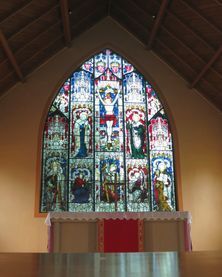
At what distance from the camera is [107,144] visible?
900 centimetres

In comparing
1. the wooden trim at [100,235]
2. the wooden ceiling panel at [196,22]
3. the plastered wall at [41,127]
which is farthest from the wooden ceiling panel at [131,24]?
the wooden trim at [100,235]

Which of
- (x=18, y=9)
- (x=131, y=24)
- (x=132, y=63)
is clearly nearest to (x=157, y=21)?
(x=131, y=24)

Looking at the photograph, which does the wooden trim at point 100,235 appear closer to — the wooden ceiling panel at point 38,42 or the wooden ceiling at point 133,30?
the wooden ceiling at point 133,30

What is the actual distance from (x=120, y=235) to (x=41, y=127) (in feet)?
12.9

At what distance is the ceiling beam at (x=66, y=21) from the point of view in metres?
7.41

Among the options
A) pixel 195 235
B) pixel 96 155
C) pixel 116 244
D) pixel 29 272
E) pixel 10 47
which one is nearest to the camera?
pixel 29 272

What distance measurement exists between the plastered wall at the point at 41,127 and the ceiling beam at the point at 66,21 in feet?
1.35

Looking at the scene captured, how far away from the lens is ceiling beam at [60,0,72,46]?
741 cm

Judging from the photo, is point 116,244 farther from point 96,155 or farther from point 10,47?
point 10,47

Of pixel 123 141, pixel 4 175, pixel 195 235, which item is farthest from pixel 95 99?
pixel 195 235

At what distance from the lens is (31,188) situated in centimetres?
835

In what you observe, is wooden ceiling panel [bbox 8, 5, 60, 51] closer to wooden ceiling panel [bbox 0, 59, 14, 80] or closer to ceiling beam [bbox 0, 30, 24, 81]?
ceiling beam [bbox 0, 30, 24, 81]

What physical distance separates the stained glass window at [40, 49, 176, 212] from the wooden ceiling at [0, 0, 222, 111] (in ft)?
3.12

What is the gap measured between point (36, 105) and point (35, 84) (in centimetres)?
56
